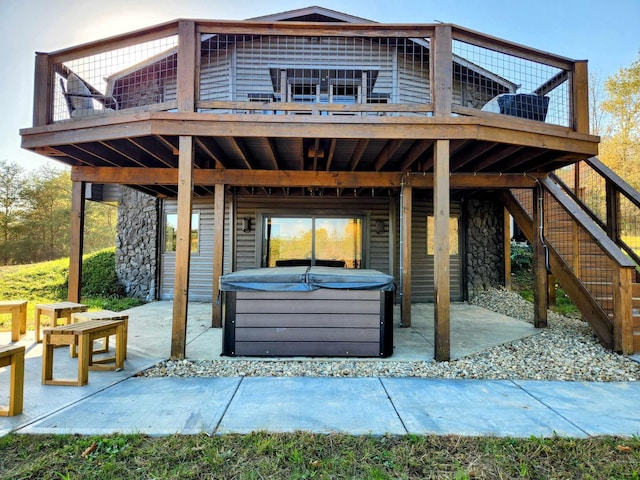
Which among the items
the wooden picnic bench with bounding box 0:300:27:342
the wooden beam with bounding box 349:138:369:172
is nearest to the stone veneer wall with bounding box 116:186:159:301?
the wooden picnic bench with bounding box 0:300:27:342

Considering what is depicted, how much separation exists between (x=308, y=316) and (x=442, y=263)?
61.1 inches

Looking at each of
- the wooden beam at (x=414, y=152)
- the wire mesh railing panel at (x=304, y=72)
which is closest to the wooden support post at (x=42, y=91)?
the wire mesh railing panel at (x=304, y=72)

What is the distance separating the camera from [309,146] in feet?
15.2

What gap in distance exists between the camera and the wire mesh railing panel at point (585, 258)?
14.7 ft

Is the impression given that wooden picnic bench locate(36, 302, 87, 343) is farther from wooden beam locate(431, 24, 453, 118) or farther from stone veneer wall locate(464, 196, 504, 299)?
stone veneer wall locate(464, 196, 504, 299)

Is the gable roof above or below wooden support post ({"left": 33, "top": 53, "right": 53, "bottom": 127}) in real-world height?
above

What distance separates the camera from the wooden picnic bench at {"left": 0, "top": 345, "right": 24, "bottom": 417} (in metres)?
2.37

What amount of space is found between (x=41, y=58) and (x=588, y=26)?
17.1 meters

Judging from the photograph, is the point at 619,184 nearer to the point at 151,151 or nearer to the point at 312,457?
the point at 312,457

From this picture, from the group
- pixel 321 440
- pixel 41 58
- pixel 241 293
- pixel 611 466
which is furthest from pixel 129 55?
pixel 611 466

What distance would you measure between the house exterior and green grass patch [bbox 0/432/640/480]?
1.61 m

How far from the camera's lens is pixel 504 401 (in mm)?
2713

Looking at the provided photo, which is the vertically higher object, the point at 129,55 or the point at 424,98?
the point at 424,98

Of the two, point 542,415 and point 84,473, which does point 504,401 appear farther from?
point 84,473
